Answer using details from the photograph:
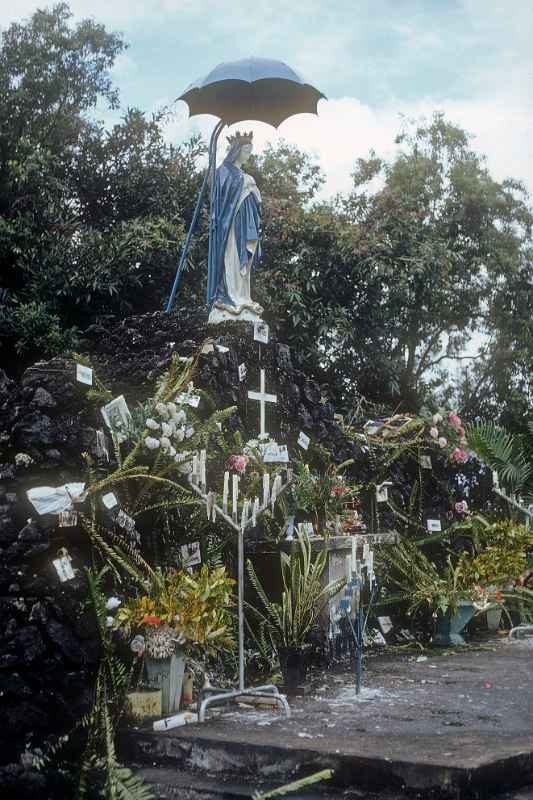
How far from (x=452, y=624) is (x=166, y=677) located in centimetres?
383

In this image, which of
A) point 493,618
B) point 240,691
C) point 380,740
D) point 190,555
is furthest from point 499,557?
point 380,740

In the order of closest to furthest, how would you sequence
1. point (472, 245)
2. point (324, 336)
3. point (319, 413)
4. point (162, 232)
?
point (319, 413), point (162, 232), point (324, 336), point (472, 245)

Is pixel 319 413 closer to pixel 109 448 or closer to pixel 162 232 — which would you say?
pixel 109 448

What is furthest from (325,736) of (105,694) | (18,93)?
(18,93)

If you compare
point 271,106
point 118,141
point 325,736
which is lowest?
point 325,736

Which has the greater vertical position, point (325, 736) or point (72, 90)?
point (72, 90)

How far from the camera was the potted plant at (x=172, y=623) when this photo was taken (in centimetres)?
542

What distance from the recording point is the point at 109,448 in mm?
5957

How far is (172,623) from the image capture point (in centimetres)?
545

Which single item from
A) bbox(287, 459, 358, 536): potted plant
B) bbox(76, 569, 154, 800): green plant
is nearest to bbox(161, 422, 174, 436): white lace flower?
bbox(76, 569, 154, 800): green plant

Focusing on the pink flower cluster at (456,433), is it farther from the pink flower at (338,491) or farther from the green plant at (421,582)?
the pink flower at (338,491)

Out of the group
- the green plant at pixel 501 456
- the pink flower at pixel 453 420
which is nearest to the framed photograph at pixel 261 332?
the pink flower at pixel 453 420

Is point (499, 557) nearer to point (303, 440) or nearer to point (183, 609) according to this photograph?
point (303, 440)

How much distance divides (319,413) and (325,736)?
4259 millimetres
